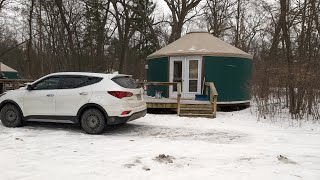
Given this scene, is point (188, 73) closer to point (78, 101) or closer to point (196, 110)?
point (196, 110)

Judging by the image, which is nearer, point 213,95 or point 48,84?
point 48,84

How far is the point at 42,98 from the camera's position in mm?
8570

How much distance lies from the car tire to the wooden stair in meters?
3.89

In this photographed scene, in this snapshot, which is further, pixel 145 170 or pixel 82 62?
pixel 82 62

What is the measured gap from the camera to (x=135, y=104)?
27.7 ft

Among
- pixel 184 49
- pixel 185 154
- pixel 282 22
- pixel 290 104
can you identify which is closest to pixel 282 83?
pixel 290 104

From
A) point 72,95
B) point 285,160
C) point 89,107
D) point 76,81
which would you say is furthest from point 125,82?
point 285,160

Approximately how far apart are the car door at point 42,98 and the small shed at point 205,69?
20.2 ft

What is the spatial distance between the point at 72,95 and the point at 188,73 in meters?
6.33

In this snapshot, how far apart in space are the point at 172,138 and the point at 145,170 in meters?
2.64

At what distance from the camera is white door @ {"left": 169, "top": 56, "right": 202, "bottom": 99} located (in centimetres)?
1351

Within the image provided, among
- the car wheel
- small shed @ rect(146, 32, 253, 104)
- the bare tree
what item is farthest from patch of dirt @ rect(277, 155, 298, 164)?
the bare tree

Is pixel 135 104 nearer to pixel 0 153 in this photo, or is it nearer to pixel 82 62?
pixel 0 153

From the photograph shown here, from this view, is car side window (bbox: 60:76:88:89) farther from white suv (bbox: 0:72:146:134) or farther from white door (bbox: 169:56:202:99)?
white door (bbox: 169:56:202:99)
